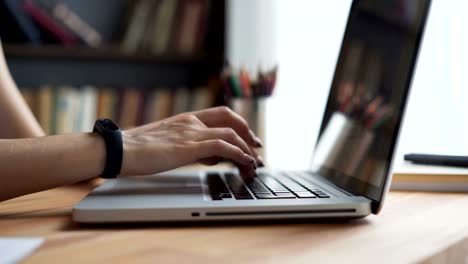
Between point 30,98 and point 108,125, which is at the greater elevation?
point 108,125

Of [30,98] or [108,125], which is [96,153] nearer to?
[108,125]

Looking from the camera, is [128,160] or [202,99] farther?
[202,99]

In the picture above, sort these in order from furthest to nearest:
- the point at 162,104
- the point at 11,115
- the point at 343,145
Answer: the point at 162,104, the point at 11,115, the point at 343,145

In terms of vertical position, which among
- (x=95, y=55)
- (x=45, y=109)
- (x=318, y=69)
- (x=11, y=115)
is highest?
(x=318, y=69)

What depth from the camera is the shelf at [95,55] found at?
1967 mm

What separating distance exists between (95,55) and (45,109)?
27 cm

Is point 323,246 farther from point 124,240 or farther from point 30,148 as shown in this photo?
point 30,148

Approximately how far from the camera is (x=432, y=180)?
0.89 meters

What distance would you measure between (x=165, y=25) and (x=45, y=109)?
55 centimetres

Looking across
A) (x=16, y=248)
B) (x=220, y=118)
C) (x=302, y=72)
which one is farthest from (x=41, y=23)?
(x=16, y=248)

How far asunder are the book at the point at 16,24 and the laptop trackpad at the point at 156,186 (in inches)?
48.0

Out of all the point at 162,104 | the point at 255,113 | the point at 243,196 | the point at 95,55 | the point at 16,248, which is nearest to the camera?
the point at 16,248

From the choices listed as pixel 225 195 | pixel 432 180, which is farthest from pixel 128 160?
pixel 432 180

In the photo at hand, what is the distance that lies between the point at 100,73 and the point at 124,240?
1.79 m
